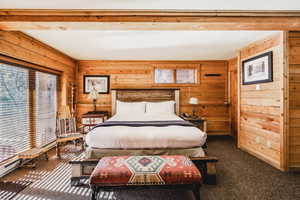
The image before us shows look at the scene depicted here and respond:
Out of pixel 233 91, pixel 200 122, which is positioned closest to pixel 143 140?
pixel 200 122

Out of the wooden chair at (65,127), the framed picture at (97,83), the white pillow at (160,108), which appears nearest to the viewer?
the wooden chair at (65,127)

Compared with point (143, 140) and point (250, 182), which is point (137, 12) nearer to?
point (143, 140)

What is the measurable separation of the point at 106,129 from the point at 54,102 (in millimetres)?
2422

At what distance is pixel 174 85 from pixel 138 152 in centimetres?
291

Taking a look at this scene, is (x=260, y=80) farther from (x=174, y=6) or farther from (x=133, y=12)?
(x=133, y=12)

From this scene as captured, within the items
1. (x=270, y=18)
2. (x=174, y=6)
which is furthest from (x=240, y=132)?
(x=174, y=6)

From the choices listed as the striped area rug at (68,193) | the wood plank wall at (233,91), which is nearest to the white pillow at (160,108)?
Result: the wood plank wall at (233,91)

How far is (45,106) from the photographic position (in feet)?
11.6

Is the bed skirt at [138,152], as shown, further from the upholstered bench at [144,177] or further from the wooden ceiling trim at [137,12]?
the wooden ceiling trim at [137,12]

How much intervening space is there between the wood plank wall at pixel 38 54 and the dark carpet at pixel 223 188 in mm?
2040

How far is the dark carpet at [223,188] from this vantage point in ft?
6.26

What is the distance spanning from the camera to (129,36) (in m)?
2.85

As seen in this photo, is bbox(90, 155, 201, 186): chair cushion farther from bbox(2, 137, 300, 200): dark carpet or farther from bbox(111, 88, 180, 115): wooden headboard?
bbox(111, 88, 180, 115): wooden headboard

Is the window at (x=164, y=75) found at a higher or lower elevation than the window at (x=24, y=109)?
higher
